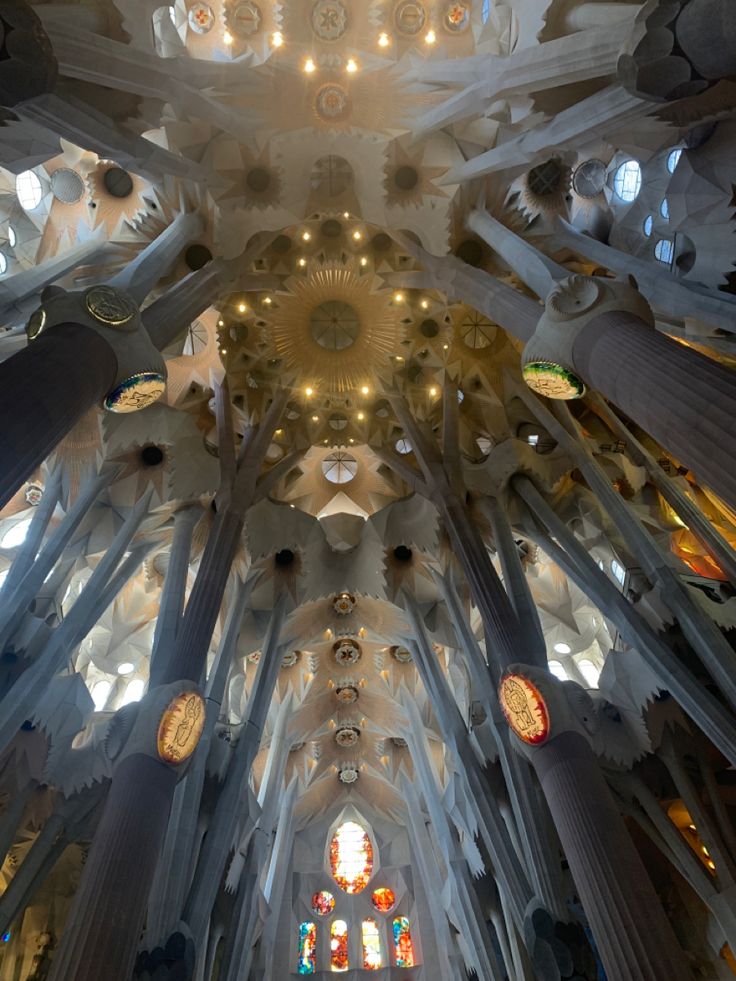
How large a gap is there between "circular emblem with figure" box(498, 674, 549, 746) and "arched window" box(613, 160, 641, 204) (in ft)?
30.3

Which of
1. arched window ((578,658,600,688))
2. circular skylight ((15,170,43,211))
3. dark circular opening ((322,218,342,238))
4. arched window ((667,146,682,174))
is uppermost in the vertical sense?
dark circular opening ((322,218,342,238))

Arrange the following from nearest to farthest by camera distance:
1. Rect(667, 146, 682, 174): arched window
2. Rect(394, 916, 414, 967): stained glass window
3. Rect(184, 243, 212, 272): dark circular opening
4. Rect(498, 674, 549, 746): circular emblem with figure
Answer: Rect(498, 674, 549, 746): circular emblem with figure, Rect(667, 146, 682, 174): arched window, Rect(184, 243, 212, 272): dark circular opening, Rect(394, 916, 414, 967): stained glass window

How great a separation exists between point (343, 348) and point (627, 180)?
7.15m

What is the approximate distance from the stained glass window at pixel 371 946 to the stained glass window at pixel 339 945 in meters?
0.57

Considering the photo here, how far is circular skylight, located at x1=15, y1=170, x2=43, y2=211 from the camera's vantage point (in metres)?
12.0

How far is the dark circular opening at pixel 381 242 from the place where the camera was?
47.9 ft

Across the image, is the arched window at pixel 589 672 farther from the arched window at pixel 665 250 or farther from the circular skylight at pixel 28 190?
the circular skylight at pixel 28 190

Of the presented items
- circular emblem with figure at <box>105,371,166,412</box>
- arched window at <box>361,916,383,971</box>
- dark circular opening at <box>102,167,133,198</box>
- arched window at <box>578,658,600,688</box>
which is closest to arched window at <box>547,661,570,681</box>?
arched window at <box>578,658,600,688</box>

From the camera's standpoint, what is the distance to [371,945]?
19562mm

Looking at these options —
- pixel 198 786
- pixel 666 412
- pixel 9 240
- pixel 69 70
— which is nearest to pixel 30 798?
pixel 198 786

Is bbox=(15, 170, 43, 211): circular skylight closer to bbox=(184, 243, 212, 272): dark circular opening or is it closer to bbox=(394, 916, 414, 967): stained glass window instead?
bbox=(184, 243, 212, 272): dark circular opening

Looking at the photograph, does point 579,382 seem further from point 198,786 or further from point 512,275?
point 198,786

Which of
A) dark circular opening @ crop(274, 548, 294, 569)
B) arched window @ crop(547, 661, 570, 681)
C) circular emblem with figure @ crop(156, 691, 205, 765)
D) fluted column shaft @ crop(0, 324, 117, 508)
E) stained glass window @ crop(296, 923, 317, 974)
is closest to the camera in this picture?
fluted column shaft @ crop(0, 324, 117, 508)

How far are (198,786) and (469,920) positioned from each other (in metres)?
7.32
